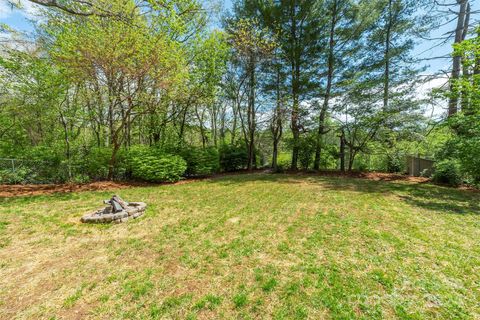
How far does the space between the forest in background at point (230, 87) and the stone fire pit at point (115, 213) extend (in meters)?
3.46

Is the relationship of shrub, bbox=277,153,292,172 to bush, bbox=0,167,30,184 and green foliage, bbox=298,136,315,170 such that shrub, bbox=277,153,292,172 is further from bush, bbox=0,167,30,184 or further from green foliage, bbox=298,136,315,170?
bush, bbox=0,167,30,184

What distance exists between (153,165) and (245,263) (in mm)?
6230

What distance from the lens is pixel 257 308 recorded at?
1828mm

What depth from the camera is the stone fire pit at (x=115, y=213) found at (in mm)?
3820

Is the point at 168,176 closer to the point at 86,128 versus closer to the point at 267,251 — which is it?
the point at 267,251

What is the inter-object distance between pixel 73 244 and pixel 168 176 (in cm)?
485

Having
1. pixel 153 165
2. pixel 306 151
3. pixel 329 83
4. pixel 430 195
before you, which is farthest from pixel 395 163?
pixel 153 165

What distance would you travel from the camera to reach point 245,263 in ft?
8.30

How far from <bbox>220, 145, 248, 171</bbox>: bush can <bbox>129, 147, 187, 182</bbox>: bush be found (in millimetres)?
4077

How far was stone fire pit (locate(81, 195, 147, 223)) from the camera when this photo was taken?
3.82 metres

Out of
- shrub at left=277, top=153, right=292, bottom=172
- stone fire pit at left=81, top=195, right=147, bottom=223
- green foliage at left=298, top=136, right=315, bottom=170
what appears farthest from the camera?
shrub at left=277, top=153, right=292, bottom=172

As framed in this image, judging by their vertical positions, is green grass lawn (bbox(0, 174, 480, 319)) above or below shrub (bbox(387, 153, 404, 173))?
below

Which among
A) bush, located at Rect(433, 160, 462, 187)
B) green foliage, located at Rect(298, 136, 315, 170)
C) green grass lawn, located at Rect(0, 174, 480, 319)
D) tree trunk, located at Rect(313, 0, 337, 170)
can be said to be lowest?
green grass lawn, located at Rect(0, 174, 480, 319)

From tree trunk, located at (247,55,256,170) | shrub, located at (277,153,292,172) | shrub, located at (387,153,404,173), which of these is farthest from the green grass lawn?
tree trunk, located at (247,55,256,170)
